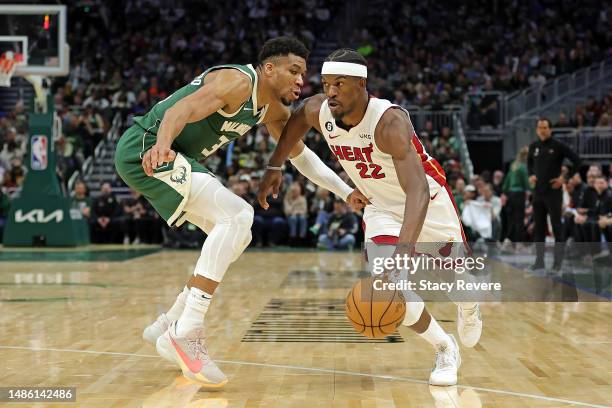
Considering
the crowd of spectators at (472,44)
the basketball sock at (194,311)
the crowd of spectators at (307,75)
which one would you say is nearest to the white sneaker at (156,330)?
the basketball sock at (194,311)

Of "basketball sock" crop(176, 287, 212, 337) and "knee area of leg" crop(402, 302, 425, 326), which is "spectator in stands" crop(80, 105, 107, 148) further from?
"knee area of leg" crop(402, 302, 425, 326)

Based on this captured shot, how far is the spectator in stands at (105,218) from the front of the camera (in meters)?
19.4

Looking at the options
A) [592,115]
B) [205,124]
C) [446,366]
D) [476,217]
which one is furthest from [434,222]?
[592,115]

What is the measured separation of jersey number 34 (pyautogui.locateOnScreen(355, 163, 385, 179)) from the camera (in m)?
5.24

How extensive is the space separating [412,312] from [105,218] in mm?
15134

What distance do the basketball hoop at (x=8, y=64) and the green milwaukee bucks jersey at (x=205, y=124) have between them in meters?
11.7

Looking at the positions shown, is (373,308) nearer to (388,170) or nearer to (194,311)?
(388,170)

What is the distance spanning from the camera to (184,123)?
5031mm

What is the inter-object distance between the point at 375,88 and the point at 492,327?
16781 millimetres

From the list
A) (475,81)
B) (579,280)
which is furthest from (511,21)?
(579,280)

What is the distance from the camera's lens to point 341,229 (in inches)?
713

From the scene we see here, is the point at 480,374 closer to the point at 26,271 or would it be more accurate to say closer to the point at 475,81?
the point at 26,271

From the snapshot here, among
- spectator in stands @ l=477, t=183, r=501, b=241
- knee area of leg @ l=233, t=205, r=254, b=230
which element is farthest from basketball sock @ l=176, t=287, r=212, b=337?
spectator in stands @ l=477, t=183, r=501, b=241

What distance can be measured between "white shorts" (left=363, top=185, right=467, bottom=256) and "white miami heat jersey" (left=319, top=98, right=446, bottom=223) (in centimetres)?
3
